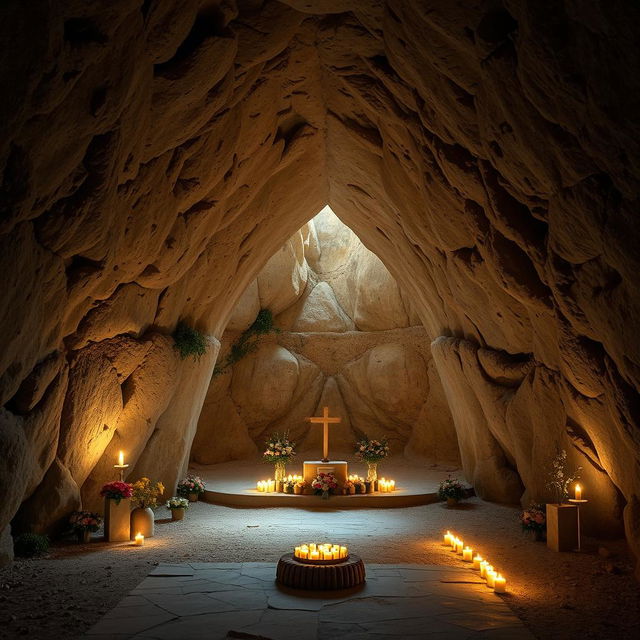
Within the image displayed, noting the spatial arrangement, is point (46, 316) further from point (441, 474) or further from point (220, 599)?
point (441, 474)

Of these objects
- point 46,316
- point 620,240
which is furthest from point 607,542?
point 46,316

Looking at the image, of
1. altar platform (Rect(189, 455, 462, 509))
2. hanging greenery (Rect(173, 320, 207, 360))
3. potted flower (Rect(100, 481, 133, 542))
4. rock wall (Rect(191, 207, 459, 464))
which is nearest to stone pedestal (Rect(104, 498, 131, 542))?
potted flower (Rect(100, 481, 133, 542))

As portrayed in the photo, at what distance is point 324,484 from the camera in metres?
12.3

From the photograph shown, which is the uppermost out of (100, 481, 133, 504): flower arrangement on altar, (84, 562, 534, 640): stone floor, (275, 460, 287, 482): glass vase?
(100, 481, 133, 504): flower arrangement on altar

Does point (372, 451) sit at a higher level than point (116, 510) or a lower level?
higher

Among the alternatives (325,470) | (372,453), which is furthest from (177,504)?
(372,453)

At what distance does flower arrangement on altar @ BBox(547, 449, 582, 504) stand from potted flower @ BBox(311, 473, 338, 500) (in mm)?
4566

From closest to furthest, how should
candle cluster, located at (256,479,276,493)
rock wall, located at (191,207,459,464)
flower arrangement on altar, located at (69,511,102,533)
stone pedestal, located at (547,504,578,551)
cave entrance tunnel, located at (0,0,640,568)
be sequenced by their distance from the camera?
cave entrance tunnel, located at (0,0,640,568)
stone pedestal, located at (547,504,578,551)
flower arrangement on altar, located at (69,511,102,533)
candle cluster, located at (256,479,276,493)
rock wall, located at (191,207,459,464)

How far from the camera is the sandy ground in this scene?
5.64m

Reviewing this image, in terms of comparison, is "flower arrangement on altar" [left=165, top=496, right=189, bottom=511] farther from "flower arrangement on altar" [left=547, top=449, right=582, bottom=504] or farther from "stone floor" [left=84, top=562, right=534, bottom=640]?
"flower arrangement on altar" [left=547, top=449, right=582, bottom=504]

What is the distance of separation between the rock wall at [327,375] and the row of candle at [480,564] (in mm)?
9599

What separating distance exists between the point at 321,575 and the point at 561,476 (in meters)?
4.42

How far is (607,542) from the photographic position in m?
8.71

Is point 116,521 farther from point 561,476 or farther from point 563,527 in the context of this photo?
point 561,476
